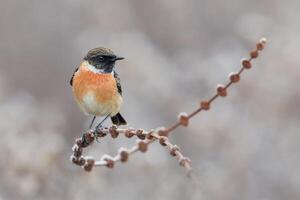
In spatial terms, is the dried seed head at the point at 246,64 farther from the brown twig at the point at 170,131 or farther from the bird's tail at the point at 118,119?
the bird's tail at the point at 118,119

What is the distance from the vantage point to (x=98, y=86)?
17.2 ft

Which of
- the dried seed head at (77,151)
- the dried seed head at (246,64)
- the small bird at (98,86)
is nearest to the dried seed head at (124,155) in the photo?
the dried seed head at (246,64)

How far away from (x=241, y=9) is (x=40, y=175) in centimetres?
506

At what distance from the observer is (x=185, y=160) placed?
8.17ft

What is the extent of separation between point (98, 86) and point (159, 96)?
1635 mm

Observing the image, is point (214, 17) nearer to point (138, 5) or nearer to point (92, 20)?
point (138, 5)

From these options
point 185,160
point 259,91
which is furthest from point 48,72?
point 185,160

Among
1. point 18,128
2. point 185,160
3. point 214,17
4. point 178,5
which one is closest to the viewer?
point 185,160

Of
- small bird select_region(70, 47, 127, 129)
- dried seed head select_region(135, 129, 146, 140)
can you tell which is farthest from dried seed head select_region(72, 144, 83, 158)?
small bird select_region(70, 47, 127, 129)

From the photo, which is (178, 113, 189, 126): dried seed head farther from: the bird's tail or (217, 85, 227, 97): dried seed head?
the bird's tail

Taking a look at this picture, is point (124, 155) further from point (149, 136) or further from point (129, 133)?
point (129, 133)

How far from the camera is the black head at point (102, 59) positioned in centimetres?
522

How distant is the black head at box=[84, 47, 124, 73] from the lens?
5.22 meters

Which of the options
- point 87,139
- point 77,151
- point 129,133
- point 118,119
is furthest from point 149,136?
point 118,119
